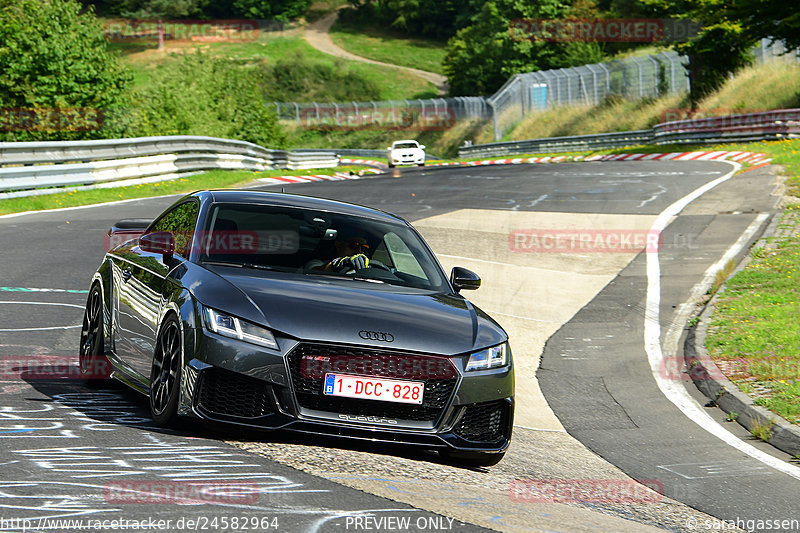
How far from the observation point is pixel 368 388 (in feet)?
19.2

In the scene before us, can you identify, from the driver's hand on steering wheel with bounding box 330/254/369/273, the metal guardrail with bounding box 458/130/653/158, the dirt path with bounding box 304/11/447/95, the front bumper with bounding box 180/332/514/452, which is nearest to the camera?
the front bumper with bounding box 180/332/514/452

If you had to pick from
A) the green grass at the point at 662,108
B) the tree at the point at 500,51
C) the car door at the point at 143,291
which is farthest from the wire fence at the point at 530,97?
the car door at the point at 143,291

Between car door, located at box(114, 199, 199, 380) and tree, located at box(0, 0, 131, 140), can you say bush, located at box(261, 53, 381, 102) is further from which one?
car door, located at box(114, 199, 199, 380)

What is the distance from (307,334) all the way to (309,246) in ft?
4.83

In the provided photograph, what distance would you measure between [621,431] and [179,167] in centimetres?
2224

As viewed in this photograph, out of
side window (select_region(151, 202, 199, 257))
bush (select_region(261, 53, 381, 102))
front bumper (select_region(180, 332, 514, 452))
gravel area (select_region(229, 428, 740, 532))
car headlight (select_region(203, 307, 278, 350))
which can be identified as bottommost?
bush (select_region(261, 53, 381, 102))

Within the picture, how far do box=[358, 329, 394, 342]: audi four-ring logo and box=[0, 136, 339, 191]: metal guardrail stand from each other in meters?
16.6

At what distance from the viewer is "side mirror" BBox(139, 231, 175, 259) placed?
6.91m

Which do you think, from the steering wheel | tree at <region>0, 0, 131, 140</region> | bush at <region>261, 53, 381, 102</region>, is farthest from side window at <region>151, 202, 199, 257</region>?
bush at <region>261, 53, 381, 102</region>

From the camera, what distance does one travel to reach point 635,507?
617 centimetres

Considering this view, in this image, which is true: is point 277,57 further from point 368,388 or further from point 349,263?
point 368,388

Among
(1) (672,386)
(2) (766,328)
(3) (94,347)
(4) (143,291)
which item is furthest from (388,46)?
(4) (143,291)

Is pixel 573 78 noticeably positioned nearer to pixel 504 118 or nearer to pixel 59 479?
pixel 504 118

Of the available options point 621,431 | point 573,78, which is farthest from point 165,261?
point 573,78
